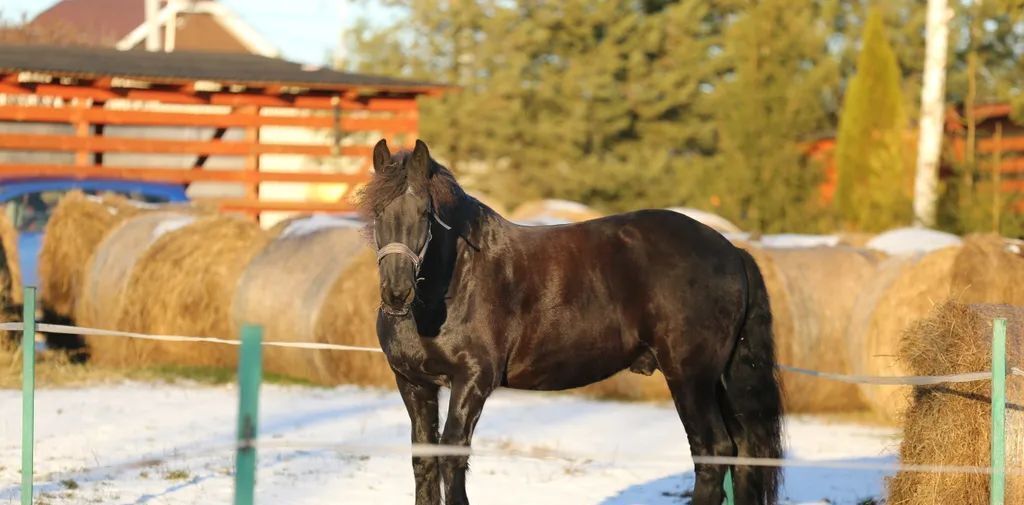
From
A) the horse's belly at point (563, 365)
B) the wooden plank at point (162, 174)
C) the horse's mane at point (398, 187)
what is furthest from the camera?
the wooden plank at point (162, 174)

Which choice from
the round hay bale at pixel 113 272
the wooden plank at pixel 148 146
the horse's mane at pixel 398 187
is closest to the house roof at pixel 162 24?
the wooden plank at pixel 148 146

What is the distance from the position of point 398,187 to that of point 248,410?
80.1 inches

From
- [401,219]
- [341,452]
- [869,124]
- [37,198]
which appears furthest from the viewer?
[869,124]

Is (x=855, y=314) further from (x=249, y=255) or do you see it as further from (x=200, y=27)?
(x=200, y=27)

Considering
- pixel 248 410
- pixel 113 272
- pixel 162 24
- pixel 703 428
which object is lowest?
pixel 703 428

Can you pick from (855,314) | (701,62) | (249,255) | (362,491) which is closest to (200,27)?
(701,62)

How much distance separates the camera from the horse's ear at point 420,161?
6.21 metres

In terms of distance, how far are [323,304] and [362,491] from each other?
15.3ft

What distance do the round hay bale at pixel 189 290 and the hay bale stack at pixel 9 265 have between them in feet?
3.28

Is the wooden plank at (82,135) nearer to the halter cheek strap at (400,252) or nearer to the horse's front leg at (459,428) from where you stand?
the horse's front leg at (459,428)

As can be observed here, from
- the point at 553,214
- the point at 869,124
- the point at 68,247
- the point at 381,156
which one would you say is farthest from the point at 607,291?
the point at 869,124

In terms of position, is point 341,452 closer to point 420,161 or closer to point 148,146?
point 420,161

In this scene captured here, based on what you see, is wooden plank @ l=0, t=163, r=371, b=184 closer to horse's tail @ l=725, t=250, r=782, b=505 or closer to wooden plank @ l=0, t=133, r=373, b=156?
wooden plank @ l=0, t=133, r=373, b=156

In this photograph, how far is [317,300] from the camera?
13039 mm
